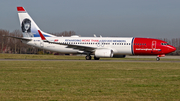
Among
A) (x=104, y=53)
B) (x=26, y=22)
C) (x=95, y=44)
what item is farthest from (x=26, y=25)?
(x=104, y=53)

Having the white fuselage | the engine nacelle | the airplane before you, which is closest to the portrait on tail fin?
the airplane

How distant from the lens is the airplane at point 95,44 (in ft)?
130

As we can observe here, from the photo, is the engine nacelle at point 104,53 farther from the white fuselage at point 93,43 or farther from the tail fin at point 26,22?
the tail fin at point 26,22

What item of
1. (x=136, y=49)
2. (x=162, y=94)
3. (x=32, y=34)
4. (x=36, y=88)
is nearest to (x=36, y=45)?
(x=32, y=34)

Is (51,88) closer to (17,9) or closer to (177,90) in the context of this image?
(177,90)

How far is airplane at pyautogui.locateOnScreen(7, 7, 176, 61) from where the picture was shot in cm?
3959

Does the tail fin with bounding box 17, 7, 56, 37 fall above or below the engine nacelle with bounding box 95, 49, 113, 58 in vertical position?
above

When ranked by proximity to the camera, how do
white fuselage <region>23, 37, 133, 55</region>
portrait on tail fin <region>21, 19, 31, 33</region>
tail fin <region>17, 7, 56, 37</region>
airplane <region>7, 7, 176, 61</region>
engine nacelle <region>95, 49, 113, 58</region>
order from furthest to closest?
portrait on tail fin <region>21, 19, 31, 33</region>
tail fin <region>17, 7, 56, 37</region>
white fuselage <region>23, 37, 133, 55</region>
airplane <region>7, 7, 176, 61</region>
engine nacelle <region>95, 49, 113, 58</region>

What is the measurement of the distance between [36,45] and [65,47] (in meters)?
5.13

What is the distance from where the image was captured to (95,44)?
41531 mm

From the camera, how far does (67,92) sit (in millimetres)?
10703

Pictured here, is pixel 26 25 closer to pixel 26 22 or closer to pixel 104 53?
pixel 26 22

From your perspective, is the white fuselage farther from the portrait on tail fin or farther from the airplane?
the portrait on tail fin

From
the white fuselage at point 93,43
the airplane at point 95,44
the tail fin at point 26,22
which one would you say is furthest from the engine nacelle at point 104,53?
the tail fin at point 26,22
